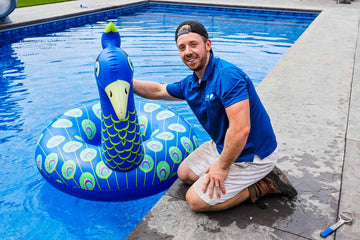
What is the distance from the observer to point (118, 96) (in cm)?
248

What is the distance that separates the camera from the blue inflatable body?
2531 mm

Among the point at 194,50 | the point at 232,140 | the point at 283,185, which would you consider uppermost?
the point at 194,50

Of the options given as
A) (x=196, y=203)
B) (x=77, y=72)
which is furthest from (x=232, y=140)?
(x=77, y=72)

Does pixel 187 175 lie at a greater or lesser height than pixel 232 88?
lesser

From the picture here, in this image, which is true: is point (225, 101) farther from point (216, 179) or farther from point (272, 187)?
point (272, 187)

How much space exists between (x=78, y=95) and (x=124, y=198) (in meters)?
3.02

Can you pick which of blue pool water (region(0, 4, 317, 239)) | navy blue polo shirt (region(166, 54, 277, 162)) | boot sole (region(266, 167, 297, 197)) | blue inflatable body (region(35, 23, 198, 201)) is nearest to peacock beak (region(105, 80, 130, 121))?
blue inflatable body (region(35, 23, 198, 201))

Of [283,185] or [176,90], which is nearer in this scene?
[283,185]

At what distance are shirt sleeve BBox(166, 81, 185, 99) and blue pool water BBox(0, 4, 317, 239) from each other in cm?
105

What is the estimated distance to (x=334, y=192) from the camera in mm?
2387

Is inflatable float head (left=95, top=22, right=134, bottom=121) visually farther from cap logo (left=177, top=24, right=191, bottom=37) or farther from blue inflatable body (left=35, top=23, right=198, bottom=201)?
cap logo (left=177, top=24, right=191, bottom=37)

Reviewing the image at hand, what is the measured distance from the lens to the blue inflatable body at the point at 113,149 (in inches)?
99.7

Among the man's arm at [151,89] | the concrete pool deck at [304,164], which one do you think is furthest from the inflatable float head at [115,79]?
the concrete pool deck at [304,164]

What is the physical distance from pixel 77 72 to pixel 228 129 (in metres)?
5.09
